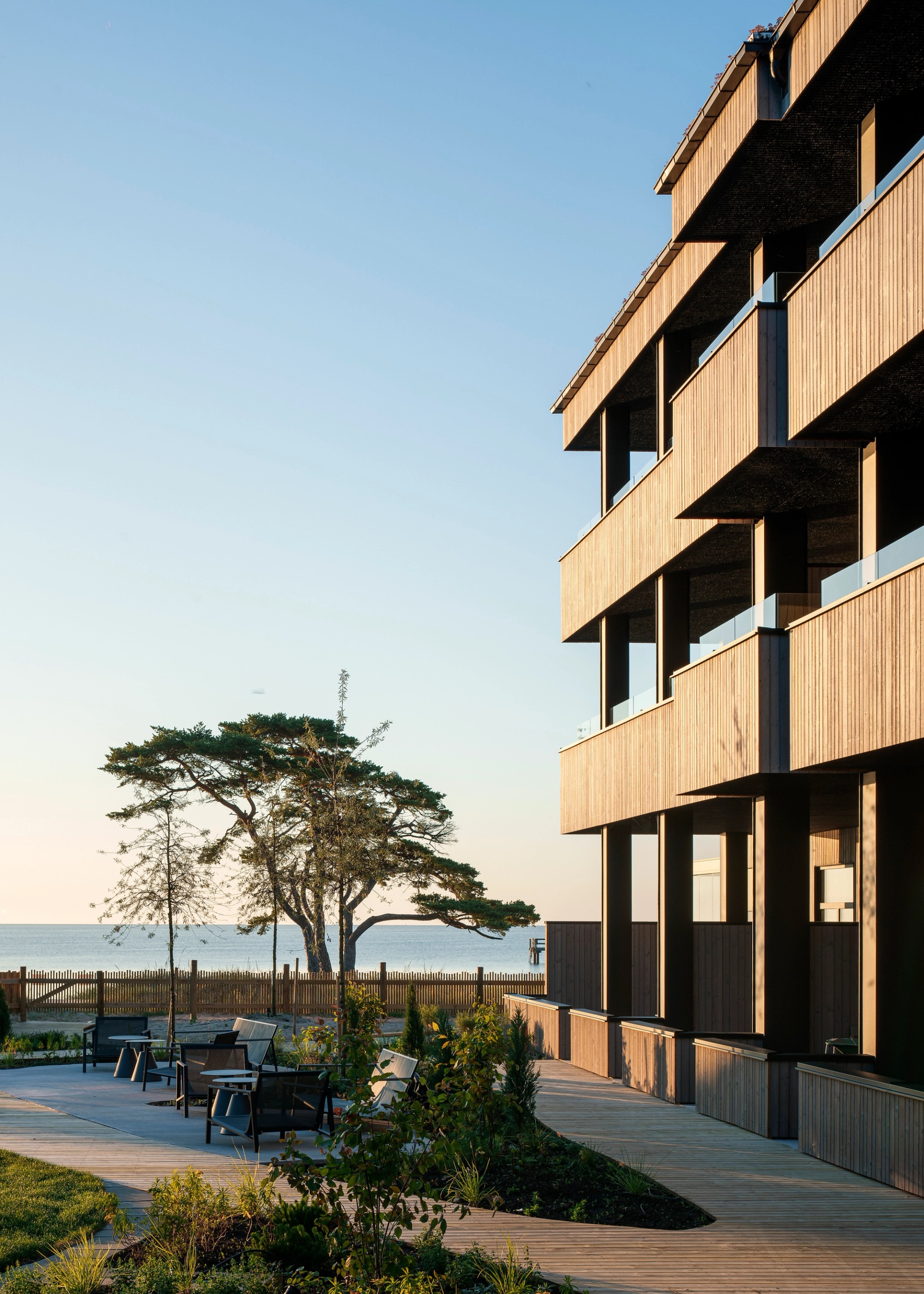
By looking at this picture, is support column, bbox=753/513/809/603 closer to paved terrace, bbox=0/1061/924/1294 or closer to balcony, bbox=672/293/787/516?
balcony, bbox=672/293/787/516

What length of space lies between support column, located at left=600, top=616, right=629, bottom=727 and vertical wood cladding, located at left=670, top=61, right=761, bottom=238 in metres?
7.28

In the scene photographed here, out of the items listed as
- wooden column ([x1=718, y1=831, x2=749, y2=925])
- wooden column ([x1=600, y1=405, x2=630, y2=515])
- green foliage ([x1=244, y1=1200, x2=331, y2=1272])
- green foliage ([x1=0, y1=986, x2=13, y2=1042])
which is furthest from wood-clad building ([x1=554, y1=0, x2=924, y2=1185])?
green foliage ([x1=0, y1=986, x2=13, y2=1042])

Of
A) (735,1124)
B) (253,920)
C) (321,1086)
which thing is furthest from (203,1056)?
(253,920)

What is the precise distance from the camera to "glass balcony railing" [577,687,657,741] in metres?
17.9

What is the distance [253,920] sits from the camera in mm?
39812

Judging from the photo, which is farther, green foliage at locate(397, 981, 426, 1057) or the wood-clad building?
green foliage at locate(397, 981, 426, 1057)

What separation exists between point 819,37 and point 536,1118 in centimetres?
1046

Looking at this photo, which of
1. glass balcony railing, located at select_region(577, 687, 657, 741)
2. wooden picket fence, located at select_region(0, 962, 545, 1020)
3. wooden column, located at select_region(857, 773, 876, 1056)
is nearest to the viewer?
wooden column, located at select_region(857, 773, 876, 1056)

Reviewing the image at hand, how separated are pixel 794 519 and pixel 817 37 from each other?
5050mm

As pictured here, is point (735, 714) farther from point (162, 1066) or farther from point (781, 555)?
point (162, 1066)

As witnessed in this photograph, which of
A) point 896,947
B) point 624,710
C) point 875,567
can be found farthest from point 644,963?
point 875,567

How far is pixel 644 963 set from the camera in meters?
21.2

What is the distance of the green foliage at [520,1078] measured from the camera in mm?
12016

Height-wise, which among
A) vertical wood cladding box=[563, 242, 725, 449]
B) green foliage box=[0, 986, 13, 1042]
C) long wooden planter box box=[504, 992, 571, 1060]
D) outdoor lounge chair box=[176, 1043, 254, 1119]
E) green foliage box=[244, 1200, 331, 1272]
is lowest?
green foliage box=[0, 986, 13, 1042]
